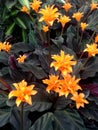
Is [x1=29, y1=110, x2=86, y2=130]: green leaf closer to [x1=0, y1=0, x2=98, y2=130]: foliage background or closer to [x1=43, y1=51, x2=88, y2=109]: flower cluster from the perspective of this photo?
[x1=0, y1=0, x2=98, y2=130]: foliage background

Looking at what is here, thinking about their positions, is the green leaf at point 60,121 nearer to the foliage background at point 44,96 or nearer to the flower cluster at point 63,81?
the foliage background at point 44,96

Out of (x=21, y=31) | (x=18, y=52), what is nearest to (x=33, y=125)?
(x=18, y=52)

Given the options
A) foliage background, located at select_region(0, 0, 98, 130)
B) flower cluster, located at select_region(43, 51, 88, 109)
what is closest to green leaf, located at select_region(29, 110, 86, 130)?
foliage background, located at select_region(0, 0, 98, 130)

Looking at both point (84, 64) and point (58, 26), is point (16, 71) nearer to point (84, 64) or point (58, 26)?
point (84, 64)

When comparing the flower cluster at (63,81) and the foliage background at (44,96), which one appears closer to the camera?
the flower cluster at (63,81)

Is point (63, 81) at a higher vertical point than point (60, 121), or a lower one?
higher

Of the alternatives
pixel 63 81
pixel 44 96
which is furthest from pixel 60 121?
pixel 63 81

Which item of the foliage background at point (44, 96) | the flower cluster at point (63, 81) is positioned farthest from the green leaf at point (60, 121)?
the flower cluster at point (63, 81)

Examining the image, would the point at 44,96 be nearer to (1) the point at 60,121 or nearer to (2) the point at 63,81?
(1) the point at 60,121

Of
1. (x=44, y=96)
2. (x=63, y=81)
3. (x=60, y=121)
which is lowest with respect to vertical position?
(x=60, y=121)
